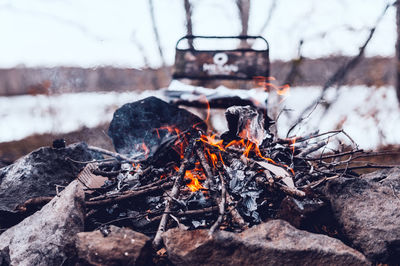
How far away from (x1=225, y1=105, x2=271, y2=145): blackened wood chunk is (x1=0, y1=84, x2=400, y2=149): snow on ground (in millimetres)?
3194

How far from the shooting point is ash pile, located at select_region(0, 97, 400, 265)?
1997 millimetres

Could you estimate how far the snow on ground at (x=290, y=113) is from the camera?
6625mm

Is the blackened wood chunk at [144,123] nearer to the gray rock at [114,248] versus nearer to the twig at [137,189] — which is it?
the twig at [137,189]

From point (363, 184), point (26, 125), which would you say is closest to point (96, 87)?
point (26, 125)

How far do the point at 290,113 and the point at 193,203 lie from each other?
484 cm

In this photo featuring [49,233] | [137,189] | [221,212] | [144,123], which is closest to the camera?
[221,212]

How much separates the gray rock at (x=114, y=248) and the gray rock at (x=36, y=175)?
1.19 metres

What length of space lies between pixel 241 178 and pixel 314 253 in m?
0.94

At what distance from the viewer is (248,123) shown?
3.02m

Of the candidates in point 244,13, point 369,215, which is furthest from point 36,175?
point 244,13

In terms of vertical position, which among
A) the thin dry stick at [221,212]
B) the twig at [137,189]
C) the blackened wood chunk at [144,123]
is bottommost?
the twig at [137,189]

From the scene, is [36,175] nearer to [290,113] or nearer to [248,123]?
[248,123]

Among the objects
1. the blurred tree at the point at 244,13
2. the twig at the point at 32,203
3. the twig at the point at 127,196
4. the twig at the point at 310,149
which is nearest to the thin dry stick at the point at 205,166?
the twig at the point at 127,196

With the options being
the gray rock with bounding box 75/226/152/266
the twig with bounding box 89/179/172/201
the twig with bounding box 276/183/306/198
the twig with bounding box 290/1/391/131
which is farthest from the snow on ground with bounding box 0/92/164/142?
the gray rock with bounding box 75/226/152/266
